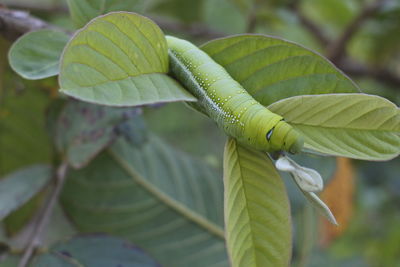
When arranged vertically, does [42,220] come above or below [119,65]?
below

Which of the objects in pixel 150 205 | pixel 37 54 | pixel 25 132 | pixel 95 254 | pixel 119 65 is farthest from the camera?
pixel 25 132

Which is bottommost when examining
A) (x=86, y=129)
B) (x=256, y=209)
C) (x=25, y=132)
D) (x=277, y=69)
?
(x=25, y=132)

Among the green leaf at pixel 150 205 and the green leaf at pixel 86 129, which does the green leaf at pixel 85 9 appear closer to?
the green leaf at pixel 86 129

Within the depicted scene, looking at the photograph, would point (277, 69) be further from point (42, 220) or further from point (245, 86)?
point (42, 220)

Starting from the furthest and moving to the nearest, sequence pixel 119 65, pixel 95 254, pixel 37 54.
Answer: pixel 95 254 < pixel 37 54 < pixel 119 65

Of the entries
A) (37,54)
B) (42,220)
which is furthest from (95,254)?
(37,54)

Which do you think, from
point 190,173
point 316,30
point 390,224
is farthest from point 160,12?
point 390,224

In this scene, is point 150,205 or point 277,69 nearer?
point 277,69

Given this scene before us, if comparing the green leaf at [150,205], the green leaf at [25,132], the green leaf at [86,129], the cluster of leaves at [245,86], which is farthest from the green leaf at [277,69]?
the green leaf at [25,132]
